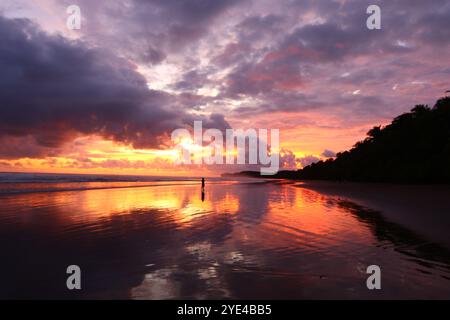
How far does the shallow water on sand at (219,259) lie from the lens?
23.6ft

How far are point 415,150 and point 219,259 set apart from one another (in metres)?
68.6

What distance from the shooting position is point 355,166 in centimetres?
9531

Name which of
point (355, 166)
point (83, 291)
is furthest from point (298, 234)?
point (355, 166)

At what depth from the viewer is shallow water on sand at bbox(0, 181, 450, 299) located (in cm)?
718

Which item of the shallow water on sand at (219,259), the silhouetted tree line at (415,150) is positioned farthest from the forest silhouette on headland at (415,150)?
the shallow water on sand at (219,259)

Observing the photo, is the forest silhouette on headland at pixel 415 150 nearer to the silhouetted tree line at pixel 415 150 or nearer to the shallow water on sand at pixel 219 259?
the silhouetted tree line at pixel 415 150

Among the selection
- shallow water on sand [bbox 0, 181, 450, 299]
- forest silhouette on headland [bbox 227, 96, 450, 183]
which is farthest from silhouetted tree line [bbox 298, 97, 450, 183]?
shallow water on sand [bbox 0, 181, 450, 299]

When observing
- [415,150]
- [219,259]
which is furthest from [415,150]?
[219,259]

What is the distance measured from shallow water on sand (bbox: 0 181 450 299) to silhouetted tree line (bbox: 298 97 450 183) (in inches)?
1904

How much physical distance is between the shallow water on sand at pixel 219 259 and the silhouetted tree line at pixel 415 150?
4837 cm

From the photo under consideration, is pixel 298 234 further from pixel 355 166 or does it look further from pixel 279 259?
pixel 355 166

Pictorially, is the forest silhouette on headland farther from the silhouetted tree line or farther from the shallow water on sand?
the shallow water on sand

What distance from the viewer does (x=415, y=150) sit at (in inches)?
2525
